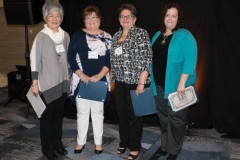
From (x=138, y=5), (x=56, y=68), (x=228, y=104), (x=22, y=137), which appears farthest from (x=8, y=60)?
(x=228, y=104)

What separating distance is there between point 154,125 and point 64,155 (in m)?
1.44

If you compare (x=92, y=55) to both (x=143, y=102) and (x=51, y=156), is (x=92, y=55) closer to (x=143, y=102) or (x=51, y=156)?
(x=143, y=102)

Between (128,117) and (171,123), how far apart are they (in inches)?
15.9

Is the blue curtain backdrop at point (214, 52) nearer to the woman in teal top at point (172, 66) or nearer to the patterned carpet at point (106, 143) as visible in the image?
the patterned carpet at point (106, 143)

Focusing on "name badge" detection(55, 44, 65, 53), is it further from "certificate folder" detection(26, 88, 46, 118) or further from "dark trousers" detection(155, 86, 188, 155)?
"dark trousers" detection(155, 86, 188, 155)

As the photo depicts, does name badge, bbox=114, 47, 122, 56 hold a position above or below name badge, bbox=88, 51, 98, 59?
above

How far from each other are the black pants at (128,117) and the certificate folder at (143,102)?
0.28 feet

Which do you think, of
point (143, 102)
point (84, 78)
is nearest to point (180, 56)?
point (143, 102)

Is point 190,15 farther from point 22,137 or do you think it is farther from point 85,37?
point 22,137

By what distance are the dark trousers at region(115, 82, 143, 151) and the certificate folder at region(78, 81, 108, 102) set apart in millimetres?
122

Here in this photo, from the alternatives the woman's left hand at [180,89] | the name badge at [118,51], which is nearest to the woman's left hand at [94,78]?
the name badge at [118,51]

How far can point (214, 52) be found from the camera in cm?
333

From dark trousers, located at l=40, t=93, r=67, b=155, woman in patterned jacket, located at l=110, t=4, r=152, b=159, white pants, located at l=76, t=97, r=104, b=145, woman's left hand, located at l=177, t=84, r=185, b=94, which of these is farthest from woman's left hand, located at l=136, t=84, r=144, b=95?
dark trousers, located at l=40, t=93, r=67, b=155

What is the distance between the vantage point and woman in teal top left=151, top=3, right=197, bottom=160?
7.40 feet
